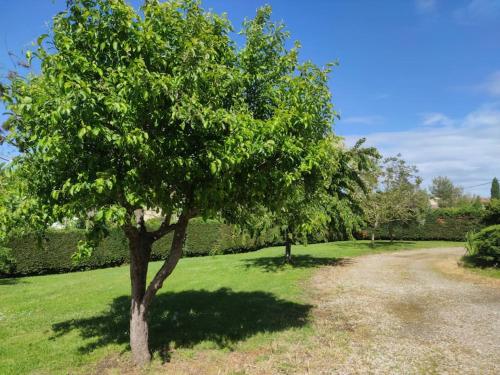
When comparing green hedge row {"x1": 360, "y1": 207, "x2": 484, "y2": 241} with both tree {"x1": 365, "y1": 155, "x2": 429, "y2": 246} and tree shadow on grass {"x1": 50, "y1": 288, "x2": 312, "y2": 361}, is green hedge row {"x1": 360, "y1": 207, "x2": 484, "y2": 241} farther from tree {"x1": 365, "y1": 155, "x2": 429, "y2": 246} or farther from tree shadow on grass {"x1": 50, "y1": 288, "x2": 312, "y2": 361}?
tree shadow on grass {"x1": 50, "y1": 288, "x2": 312, "y2": 361}

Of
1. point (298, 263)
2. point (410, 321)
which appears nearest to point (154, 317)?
point (410, 321)

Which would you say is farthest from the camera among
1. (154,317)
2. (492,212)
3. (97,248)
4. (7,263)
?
(97,248)

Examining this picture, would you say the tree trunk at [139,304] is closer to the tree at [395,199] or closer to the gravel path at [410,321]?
the gravel path at [410,321]

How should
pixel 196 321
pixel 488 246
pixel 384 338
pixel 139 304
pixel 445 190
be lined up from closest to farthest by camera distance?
pixel 139 304 → pixel 384 338 → pixel 196 321 → pixel 488 246 → pixel 445 190

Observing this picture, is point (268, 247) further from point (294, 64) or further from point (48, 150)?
point (48, 150)

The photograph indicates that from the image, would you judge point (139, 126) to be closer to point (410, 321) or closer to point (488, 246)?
point (410, 321)

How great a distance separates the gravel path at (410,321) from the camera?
5949 millimetres

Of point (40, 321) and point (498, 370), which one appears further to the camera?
point (40, 321)

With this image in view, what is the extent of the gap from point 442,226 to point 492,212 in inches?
738

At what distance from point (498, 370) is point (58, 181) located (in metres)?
7.04

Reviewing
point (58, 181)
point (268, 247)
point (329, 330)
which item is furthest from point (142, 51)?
point (268, 247)

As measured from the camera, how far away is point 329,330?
25.2ft

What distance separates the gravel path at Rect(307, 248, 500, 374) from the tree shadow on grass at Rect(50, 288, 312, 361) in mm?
1031

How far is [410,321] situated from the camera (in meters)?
8.27
